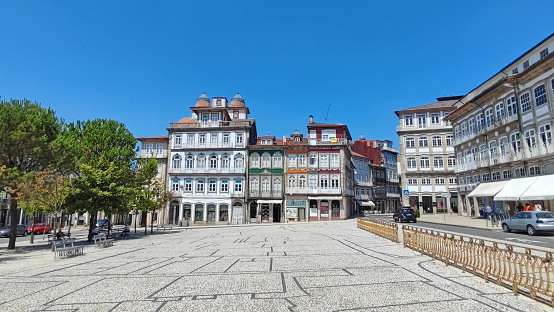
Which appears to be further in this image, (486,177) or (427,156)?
(427,156)

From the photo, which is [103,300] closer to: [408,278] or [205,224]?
[408,278]

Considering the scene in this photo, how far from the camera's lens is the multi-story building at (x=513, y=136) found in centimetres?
2300

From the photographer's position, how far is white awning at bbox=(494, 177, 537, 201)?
2369 centimetres

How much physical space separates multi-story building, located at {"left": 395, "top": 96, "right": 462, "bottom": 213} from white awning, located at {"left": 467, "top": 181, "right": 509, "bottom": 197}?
16413 mm

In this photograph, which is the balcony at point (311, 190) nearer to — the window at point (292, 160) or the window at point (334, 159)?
the window at point (292, 160)

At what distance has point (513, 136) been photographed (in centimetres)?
2711

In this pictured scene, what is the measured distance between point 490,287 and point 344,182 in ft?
116

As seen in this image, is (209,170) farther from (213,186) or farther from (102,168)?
(102,168)

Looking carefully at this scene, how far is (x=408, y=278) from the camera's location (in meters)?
8.05

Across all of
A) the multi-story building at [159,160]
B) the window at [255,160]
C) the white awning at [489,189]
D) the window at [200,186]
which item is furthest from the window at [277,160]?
the white awning at [489,189]

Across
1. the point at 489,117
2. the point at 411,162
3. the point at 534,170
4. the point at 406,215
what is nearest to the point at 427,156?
the point at 411,162

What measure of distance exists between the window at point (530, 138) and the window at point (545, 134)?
715 mm

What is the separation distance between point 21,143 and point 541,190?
33.7 meters

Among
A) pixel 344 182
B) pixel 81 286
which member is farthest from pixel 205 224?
pixel 81 286
